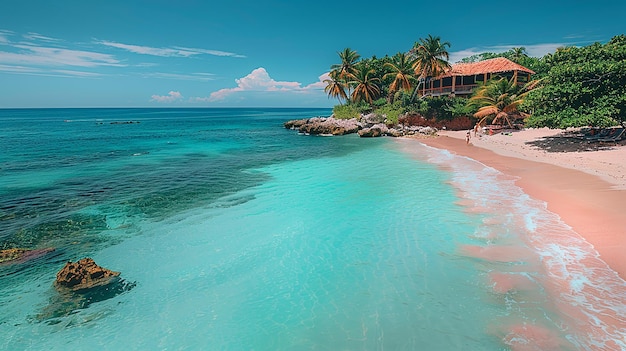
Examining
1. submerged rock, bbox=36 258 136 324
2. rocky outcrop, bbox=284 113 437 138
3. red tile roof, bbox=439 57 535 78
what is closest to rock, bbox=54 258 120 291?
submerged rock, bbox=36 258 136 324

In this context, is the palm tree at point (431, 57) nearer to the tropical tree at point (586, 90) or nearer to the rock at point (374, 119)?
the rock at point (374, 119)

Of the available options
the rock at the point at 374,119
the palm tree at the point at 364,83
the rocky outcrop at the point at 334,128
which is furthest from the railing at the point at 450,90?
the rocky outcrop at the point at 334,128

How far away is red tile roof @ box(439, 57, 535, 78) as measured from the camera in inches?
1740

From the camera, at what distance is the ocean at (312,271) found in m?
6.73

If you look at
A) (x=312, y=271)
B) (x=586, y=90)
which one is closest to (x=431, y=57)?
(x=586, y=90)

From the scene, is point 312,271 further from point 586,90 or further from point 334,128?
point 334,128

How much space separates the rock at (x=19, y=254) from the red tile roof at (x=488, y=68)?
163ft

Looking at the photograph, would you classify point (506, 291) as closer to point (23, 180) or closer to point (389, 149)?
point (389, 149)

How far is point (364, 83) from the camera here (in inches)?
2173

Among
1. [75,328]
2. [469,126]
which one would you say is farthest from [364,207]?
[469,126]

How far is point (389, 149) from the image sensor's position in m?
32.0

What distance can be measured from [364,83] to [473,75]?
1620cm

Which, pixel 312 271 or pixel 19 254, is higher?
pixel 19 254

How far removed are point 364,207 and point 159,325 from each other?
30.6 feet
